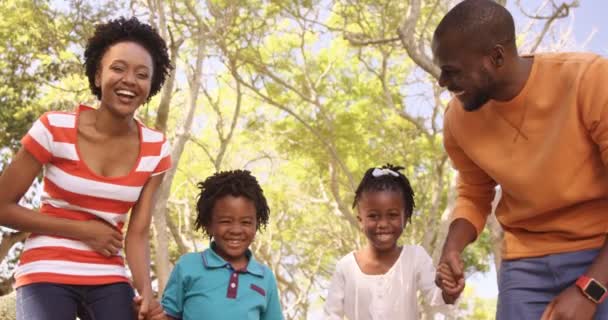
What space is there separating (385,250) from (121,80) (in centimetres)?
165

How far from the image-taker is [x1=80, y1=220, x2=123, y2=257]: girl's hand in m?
2.83

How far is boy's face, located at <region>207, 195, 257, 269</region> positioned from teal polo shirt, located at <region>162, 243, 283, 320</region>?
0.06 meters

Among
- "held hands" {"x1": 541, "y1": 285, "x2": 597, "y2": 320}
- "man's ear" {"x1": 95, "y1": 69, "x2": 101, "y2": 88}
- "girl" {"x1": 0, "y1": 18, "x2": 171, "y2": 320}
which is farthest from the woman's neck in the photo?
"held hands" {"x1": 541, "y1": 285, "x2": 597, "y2": 320}

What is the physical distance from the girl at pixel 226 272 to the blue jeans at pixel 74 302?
1.69ft

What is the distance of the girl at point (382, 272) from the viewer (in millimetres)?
3699

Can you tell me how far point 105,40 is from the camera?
3.16 metres

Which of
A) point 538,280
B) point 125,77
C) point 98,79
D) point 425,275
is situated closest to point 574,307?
point 538,280

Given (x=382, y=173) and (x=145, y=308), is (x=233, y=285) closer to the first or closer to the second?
(x=145, y=308)

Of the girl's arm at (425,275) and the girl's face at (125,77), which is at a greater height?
the girl's face at (125,77)

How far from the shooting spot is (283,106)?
557 inches

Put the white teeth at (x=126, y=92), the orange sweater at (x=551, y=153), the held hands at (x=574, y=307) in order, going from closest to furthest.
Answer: the held hands at (x=574, y=307) → the orange sweater at (x=551, y=153) → the white teeth at (x=126, y=92)

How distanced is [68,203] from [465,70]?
159 centimetres

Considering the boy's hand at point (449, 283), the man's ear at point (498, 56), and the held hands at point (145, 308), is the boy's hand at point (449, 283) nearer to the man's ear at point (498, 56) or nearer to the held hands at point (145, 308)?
the man's ear at point (498, 56)

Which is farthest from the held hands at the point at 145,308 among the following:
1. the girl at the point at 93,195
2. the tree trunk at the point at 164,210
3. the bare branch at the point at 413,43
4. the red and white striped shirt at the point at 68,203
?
the tree trunk at the point at 164,210
